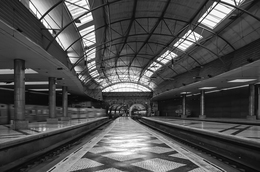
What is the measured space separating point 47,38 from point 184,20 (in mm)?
16265

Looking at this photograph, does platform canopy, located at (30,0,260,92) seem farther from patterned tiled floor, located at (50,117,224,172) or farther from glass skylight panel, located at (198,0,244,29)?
patterned tiled floor, located at (50,117,224,172)

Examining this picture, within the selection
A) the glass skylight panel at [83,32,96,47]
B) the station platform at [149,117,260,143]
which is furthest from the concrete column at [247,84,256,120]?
the glass skylight panel at [83,32,96,47]

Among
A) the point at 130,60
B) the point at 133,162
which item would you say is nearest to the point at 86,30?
the point at 133,162

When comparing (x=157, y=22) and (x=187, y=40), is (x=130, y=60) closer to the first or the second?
(x=187, y=40)

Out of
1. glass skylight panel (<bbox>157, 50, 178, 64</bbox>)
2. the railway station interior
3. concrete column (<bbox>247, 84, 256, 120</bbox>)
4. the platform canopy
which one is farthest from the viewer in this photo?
glass skylight panel (<bbox>157, 50, 178, 64</bbox>)

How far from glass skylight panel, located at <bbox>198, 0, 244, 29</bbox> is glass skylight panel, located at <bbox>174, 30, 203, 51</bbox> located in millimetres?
3128

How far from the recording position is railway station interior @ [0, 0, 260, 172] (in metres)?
7.54

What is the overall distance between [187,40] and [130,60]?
21803mm

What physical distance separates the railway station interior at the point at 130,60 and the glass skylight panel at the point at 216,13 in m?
0.10

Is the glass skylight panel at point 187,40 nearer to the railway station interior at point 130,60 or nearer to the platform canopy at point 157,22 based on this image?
the platform canopy at point 157,22

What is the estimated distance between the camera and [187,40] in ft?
94.6

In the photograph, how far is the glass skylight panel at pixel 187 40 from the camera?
28875 millimetres

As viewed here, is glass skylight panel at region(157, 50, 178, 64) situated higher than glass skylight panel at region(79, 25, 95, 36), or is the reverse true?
glass skylight panel at region(79, 25, 95, 36)

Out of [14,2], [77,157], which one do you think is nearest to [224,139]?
[77,157]
